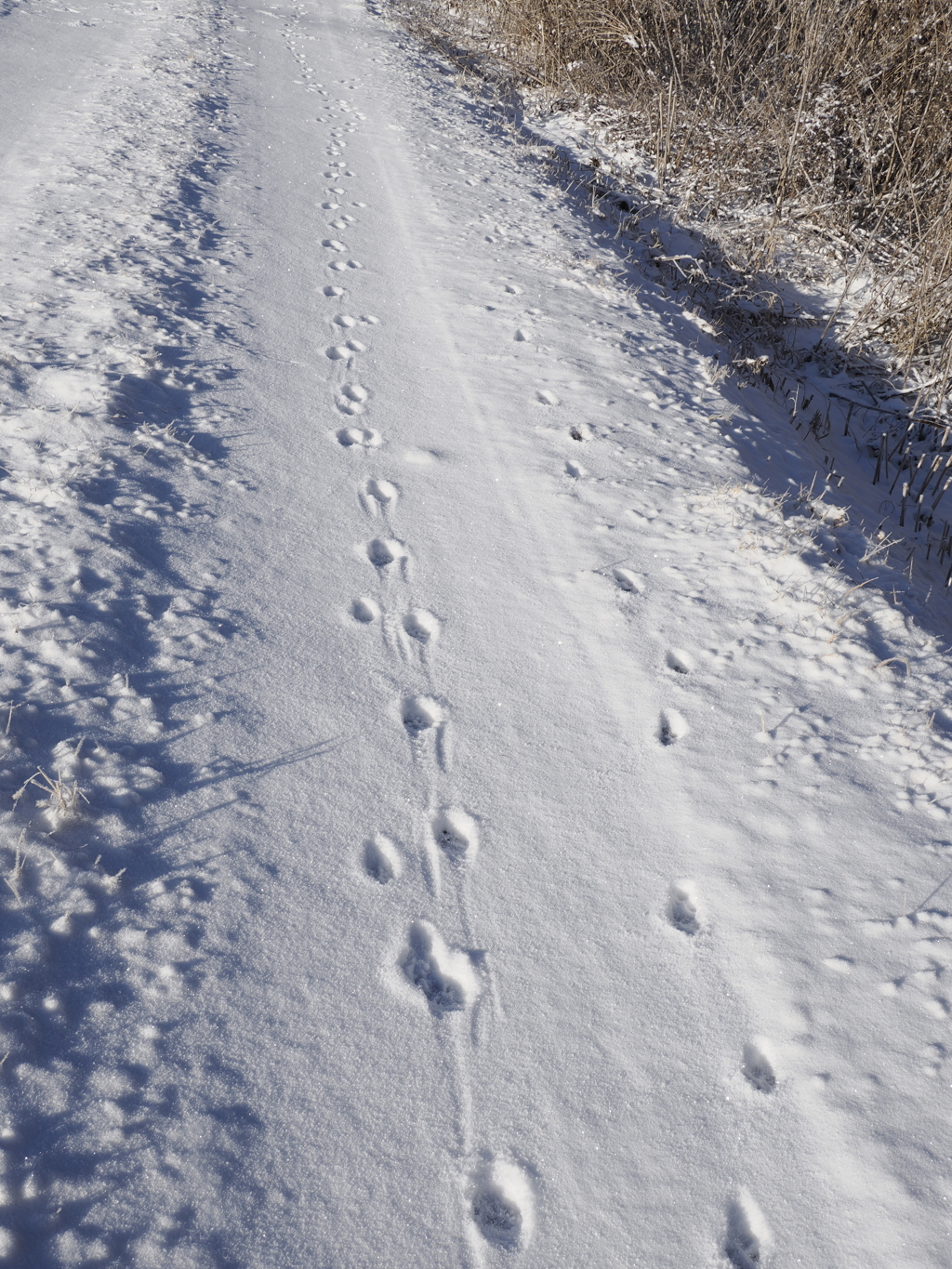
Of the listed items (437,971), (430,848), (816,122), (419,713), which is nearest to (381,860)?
(430,848)

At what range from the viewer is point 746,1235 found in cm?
156

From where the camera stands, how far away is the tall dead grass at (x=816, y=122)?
255 inches

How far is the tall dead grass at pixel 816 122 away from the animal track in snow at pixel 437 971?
596cm

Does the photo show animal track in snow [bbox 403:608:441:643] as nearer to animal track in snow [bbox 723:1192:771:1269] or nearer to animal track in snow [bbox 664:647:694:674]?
animal track in snow [bbox 664:647:694:674]

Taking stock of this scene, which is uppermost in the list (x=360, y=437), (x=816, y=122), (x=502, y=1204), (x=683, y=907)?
(x=816, y=122)

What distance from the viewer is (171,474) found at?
3207mm

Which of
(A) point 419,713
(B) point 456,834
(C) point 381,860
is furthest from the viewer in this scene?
(A) point 419,713

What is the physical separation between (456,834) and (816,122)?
861 centimetres

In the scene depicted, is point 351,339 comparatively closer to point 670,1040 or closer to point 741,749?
point 741,749

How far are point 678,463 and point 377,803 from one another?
8.31 ft

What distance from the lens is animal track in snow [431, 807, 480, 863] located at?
7.04 ft

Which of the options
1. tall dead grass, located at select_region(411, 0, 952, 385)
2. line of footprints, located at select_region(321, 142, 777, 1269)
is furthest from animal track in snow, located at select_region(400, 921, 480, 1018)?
tall dead grass, located at select_region(411, 0, 952, 385)

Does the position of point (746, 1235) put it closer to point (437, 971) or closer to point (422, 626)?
point (437, 971)

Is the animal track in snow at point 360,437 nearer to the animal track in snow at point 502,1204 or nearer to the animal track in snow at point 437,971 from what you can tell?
the animal track in snow at point 437,971
